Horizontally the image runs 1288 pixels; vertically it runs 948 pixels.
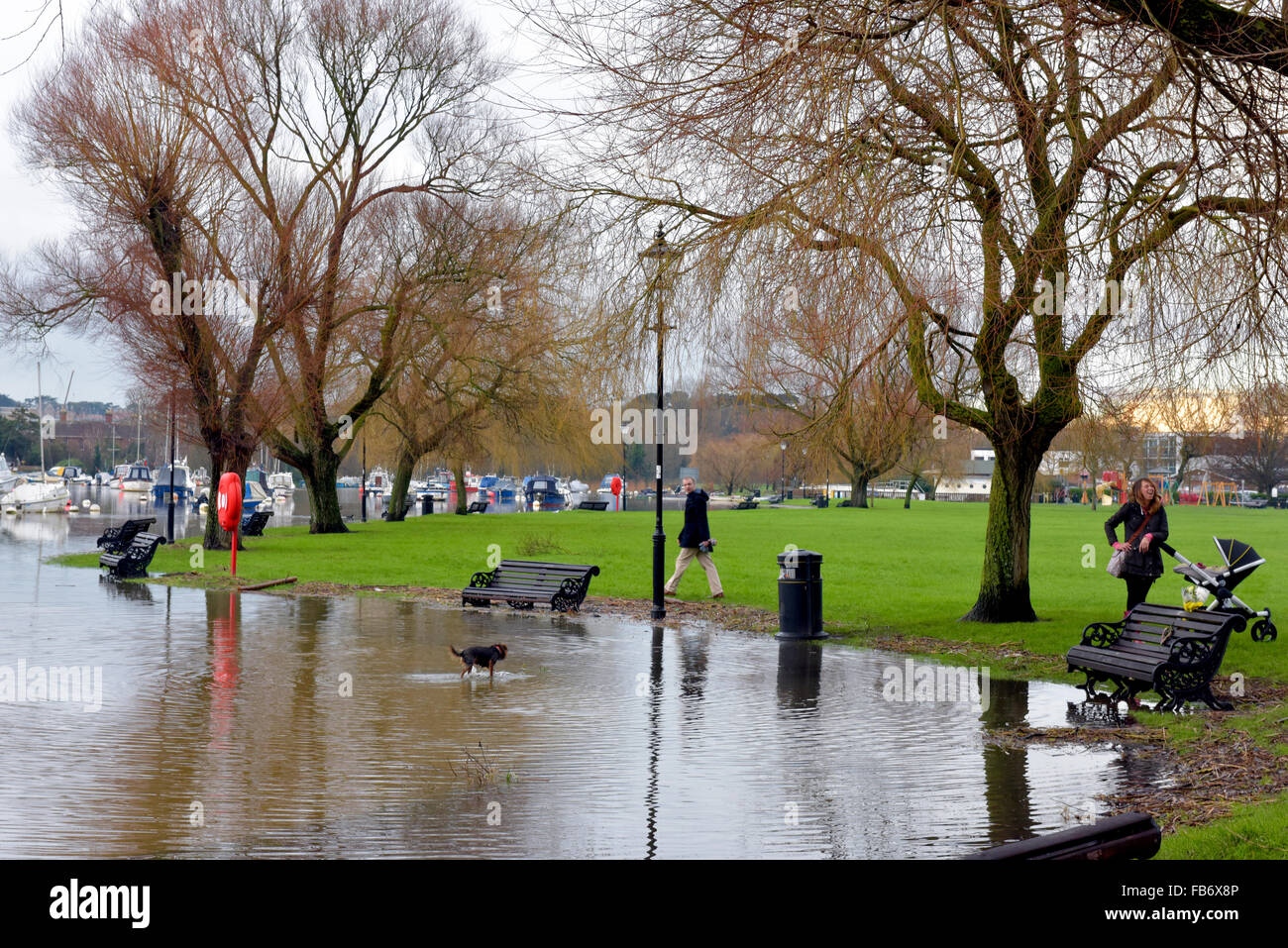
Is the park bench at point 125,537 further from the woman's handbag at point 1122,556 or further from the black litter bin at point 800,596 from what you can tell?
the woman's handbag at point 1122,556

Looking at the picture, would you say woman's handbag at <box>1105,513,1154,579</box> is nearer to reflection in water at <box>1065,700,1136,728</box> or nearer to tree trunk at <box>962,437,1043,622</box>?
tree trunk at <box>962,437,1043,622</box>

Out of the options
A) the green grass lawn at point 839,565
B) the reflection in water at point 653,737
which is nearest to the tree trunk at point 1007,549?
the green grass lawn at point 839,565

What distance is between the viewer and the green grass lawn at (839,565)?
707 inches

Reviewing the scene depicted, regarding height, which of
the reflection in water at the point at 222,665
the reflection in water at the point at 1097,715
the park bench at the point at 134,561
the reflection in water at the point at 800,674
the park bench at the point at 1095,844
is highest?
the park bench at the point at 1095,844

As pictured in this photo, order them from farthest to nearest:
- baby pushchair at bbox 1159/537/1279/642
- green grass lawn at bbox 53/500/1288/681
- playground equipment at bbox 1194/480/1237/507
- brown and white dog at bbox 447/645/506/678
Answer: playground equipment at bbox 1194/480/1237/507, green grass lawn at bbox 53/500/1288/681, baby pushchair at bbox 1159/537/1279/642, brown and white dog at bbox 447/645/506/678

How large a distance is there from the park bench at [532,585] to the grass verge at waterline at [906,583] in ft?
3.34

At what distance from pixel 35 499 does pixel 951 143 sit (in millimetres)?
66130

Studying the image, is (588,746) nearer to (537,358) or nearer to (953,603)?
(953,603)

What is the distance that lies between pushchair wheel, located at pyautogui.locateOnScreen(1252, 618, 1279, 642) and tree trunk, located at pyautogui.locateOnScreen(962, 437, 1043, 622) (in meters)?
2.90

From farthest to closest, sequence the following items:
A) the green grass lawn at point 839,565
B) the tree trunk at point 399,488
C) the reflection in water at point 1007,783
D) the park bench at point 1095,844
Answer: the tree trunk at point 399,488 → the green grass lawn at point 839,565 → the reflection in water at point 1007,783 → the park bench at point 1095,844

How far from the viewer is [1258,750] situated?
9125 mm

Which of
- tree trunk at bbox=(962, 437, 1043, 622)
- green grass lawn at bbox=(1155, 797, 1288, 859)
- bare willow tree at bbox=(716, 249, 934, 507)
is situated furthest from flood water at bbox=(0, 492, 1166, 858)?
tree trunk at bbox=(962, 437, 1043, 622)

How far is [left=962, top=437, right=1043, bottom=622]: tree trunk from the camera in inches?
671

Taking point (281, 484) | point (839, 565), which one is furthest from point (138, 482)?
point (839, 565)
